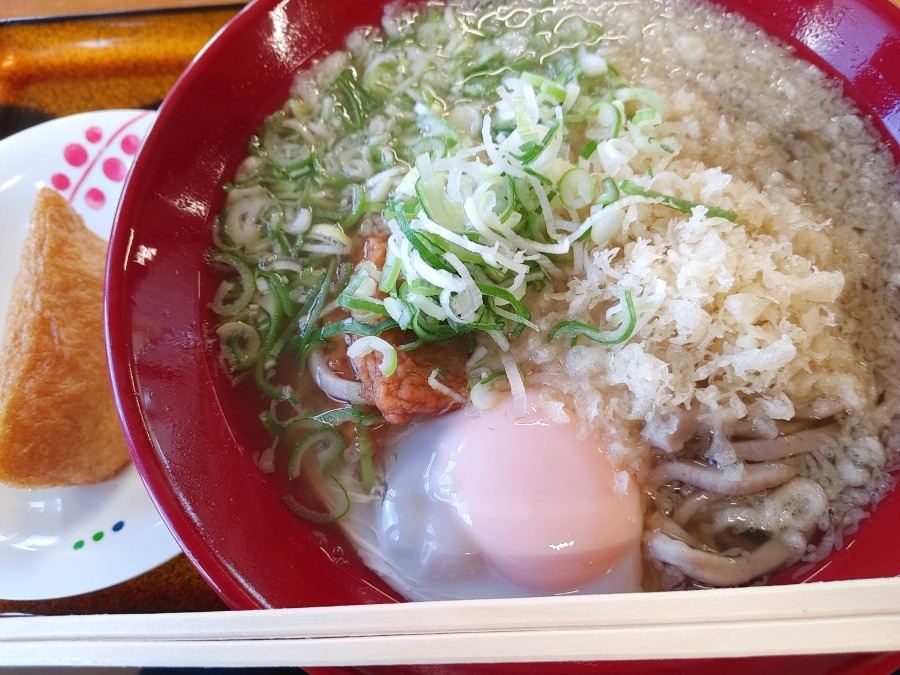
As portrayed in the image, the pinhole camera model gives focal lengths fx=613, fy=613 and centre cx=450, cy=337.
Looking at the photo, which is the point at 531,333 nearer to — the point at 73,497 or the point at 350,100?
the point at 350,100

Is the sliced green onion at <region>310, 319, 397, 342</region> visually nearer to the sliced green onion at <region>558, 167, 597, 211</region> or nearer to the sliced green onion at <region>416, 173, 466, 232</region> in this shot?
the sliced green onion at <region>416, 173, 466, 232</region>

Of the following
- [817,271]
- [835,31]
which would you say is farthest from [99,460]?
[835,31]

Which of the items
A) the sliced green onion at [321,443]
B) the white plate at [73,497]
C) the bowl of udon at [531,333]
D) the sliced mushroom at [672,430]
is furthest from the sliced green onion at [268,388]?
the sliced mushroom at [672,430]

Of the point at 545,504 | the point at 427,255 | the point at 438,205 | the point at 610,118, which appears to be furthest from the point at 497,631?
the point at 610,118

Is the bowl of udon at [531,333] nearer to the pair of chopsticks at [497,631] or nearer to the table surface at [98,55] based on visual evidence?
the pair of chopsticks at [497,631]

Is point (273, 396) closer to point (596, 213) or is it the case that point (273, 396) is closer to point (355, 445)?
point (355, 445)

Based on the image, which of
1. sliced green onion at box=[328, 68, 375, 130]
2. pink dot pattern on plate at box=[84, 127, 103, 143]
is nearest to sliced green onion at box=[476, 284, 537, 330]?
sliced green onion at box=[328, 68, 375, 130]
